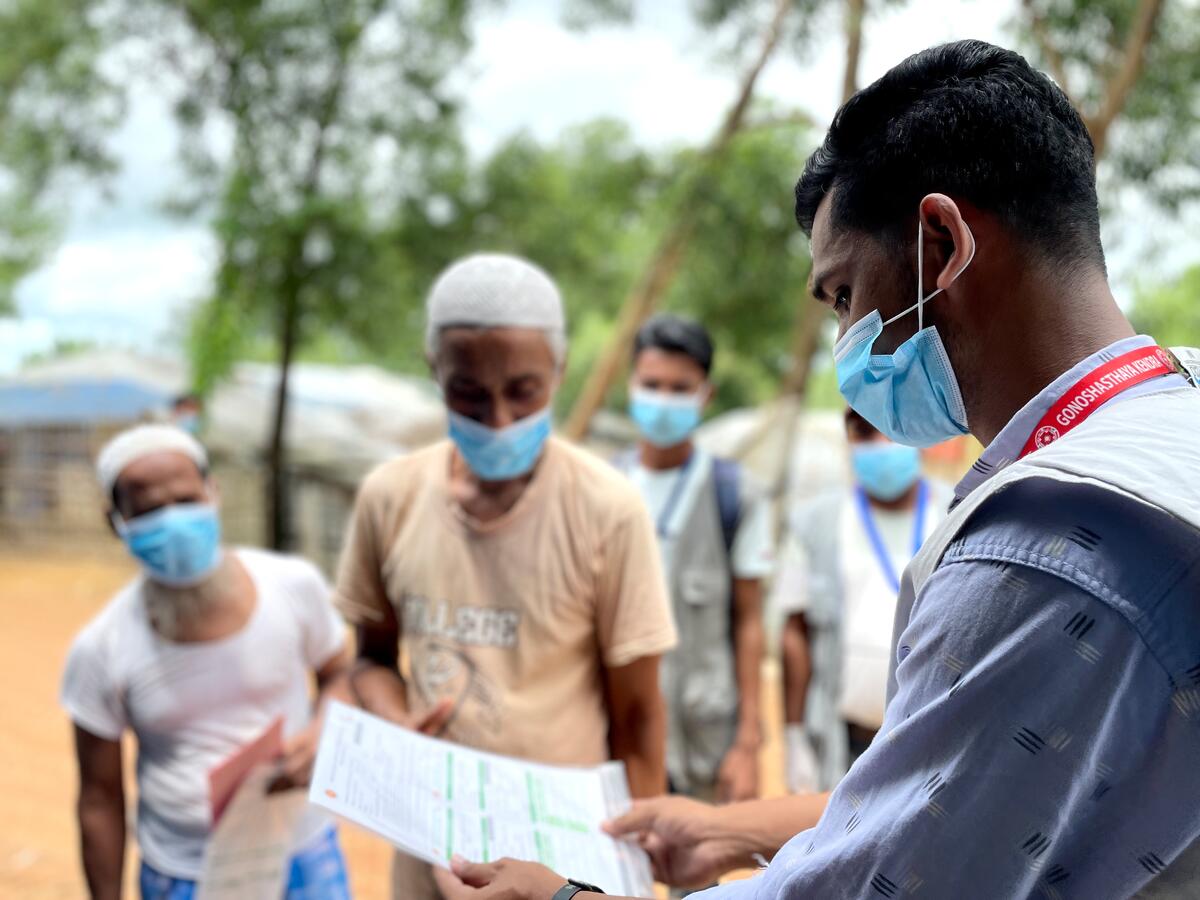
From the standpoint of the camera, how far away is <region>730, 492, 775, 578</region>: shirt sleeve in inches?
133

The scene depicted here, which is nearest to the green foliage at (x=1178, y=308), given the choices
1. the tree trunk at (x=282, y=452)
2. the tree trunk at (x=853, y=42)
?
the tree trunk at (x=853, y=42)

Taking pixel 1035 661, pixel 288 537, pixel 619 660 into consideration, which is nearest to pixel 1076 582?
pixel 1035 661

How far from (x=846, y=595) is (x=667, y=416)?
87cm

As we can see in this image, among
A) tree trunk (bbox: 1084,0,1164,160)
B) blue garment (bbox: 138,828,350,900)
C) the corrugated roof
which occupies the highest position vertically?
tree trunk (bbox: 1084,0,1164,160)

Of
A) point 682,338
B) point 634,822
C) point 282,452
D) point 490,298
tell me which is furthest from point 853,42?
point 282,452

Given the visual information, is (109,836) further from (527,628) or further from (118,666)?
(527,628)

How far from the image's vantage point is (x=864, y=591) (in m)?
3.10

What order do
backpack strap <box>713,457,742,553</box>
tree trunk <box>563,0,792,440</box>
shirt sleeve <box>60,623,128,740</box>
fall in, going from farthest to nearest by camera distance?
tree trunk <box>563,0,792,440</box>
backpack strap <box>713,457,742,553</box>
shirt sleeve <box>60,623,128,740</box>

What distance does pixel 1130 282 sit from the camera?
7918 millimetres

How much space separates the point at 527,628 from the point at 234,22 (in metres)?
11.7

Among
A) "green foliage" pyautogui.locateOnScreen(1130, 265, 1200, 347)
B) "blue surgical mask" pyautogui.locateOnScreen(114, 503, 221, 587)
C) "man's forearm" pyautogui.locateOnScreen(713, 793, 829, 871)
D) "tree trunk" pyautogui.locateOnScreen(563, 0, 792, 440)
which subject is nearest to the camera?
"man's forearm" pyautogui.locateOnScreen(713, 793, 829, 871)

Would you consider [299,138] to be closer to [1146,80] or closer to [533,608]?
[1146,80]

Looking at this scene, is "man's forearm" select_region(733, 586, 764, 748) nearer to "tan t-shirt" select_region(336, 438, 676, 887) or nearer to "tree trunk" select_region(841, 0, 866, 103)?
"tan t-shirt" select_region(336, 438, 676, 887)

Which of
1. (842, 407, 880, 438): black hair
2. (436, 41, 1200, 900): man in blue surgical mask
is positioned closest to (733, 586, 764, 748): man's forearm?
(842, 407, 880, 438): black hair
